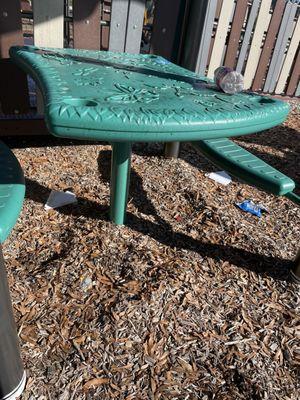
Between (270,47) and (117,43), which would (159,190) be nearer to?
(117,43)

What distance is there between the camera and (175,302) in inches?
72.9

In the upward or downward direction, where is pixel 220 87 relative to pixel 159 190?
upward

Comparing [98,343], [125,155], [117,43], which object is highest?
[117,43]

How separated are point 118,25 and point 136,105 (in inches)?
78.9

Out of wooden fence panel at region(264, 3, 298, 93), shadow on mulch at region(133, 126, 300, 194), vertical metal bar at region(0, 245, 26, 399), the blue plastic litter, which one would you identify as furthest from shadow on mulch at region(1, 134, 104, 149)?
wooden fence panel at region(264, 3, 298, 93)

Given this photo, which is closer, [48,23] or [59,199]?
[59,199]

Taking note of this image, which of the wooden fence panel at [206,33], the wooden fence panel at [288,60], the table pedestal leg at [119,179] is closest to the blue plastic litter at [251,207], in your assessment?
the table pedestal leg at [119,179]

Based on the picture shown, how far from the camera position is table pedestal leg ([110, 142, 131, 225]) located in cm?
206

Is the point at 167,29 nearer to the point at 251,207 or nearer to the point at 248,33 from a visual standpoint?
the point at 248,33

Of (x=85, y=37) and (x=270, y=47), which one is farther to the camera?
(x=270, y=47)

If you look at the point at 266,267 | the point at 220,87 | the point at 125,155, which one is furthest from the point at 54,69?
the point at 266,267

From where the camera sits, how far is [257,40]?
420 cm

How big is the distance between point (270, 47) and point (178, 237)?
3.20 metres

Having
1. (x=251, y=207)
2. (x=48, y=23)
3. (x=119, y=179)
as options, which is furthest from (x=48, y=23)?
(x=251, y=207)
